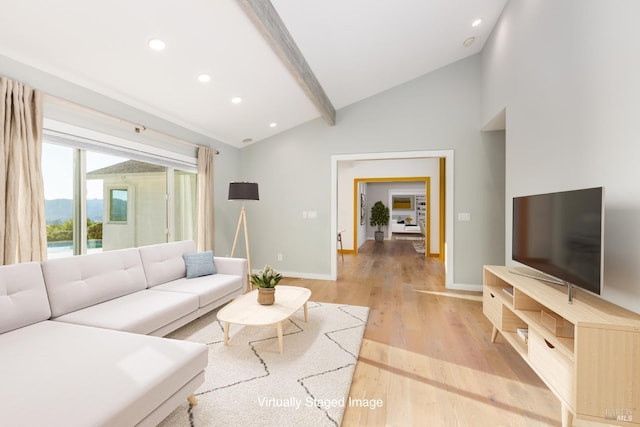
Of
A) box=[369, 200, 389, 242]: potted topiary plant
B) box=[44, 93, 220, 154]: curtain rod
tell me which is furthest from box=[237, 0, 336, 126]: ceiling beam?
box=[369, 200, 389, 242]: potted topiary plant

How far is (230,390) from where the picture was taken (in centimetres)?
181

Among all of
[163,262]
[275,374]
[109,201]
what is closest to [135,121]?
Result: [109,201]

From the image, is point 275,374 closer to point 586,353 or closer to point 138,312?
point 138,312

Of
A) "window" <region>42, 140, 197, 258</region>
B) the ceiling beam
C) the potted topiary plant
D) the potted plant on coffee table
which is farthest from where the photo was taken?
the potted topiary plant

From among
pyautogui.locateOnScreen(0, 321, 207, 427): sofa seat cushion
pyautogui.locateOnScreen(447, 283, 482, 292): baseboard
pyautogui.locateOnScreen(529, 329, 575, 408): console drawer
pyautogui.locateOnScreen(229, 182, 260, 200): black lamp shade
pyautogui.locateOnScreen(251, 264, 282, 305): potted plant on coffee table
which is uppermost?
pyautogui.locateOnScreen(229, 182, 260, 200): black lamp shade

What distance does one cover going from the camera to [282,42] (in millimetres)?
2594

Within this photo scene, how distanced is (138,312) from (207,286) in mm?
783

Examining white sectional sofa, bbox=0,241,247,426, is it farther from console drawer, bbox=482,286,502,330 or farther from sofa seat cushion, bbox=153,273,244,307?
console drawer, bbox=482,286,502,330

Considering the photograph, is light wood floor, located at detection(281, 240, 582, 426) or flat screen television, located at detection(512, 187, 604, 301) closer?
flat screen television, located at detection(512, 187, 604, 301)

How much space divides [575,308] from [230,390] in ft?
6.72

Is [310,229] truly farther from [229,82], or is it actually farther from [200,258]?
[229,82]

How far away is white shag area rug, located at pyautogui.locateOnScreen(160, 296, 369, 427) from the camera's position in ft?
5.23

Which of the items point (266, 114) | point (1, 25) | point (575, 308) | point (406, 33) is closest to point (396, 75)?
point (406, 33)

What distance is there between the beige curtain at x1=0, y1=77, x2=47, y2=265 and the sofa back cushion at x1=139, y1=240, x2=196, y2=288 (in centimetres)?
78
